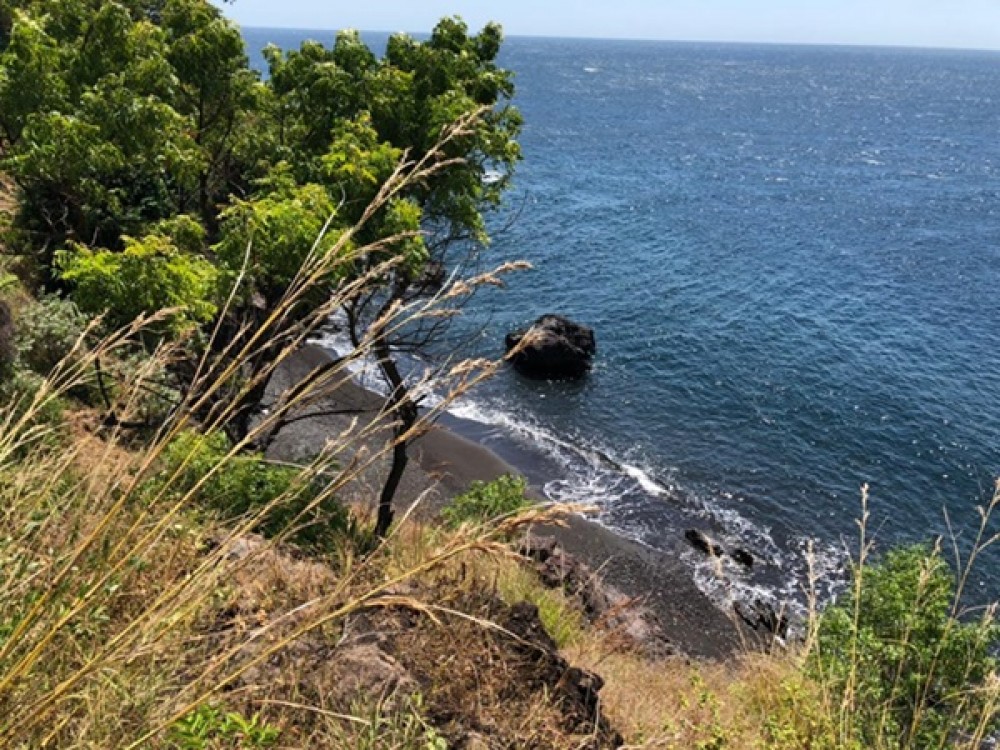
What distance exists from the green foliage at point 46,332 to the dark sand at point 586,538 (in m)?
5.84

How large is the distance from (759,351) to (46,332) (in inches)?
1243

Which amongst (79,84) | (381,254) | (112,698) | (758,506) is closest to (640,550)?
(758,506)

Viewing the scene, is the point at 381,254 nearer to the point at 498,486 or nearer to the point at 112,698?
the point at 498,486

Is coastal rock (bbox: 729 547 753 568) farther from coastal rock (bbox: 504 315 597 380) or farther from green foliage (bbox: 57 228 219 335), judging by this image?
green foliage (bbox: 57 228 219 335)

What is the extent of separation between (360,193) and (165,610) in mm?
9512

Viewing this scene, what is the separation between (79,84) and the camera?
15.6m

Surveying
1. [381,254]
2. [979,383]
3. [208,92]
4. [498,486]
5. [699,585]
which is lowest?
[699,585]

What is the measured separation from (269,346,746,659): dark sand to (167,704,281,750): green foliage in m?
15.0

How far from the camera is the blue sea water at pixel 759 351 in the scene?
89.1ft

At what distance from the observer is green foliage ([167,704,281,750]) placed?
283 centimetres

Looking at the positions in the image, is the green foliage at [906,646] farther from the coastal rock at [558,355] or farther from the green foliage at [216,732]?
the coastal rock at [558,355]

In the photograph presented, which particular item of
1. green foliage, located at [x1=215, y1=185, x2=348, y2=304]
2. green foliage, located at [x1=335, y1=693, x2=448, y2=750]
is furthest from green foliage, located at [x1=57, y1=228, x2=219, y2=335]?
green foliage, located at [x1=335, y1=693, x2=448, y2=750]

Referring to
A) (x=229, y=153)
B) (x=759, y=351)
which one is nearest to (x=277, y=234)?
(x=229, y=153)

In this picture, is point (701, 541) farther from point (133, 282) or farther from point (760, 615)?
point (133, 282)
